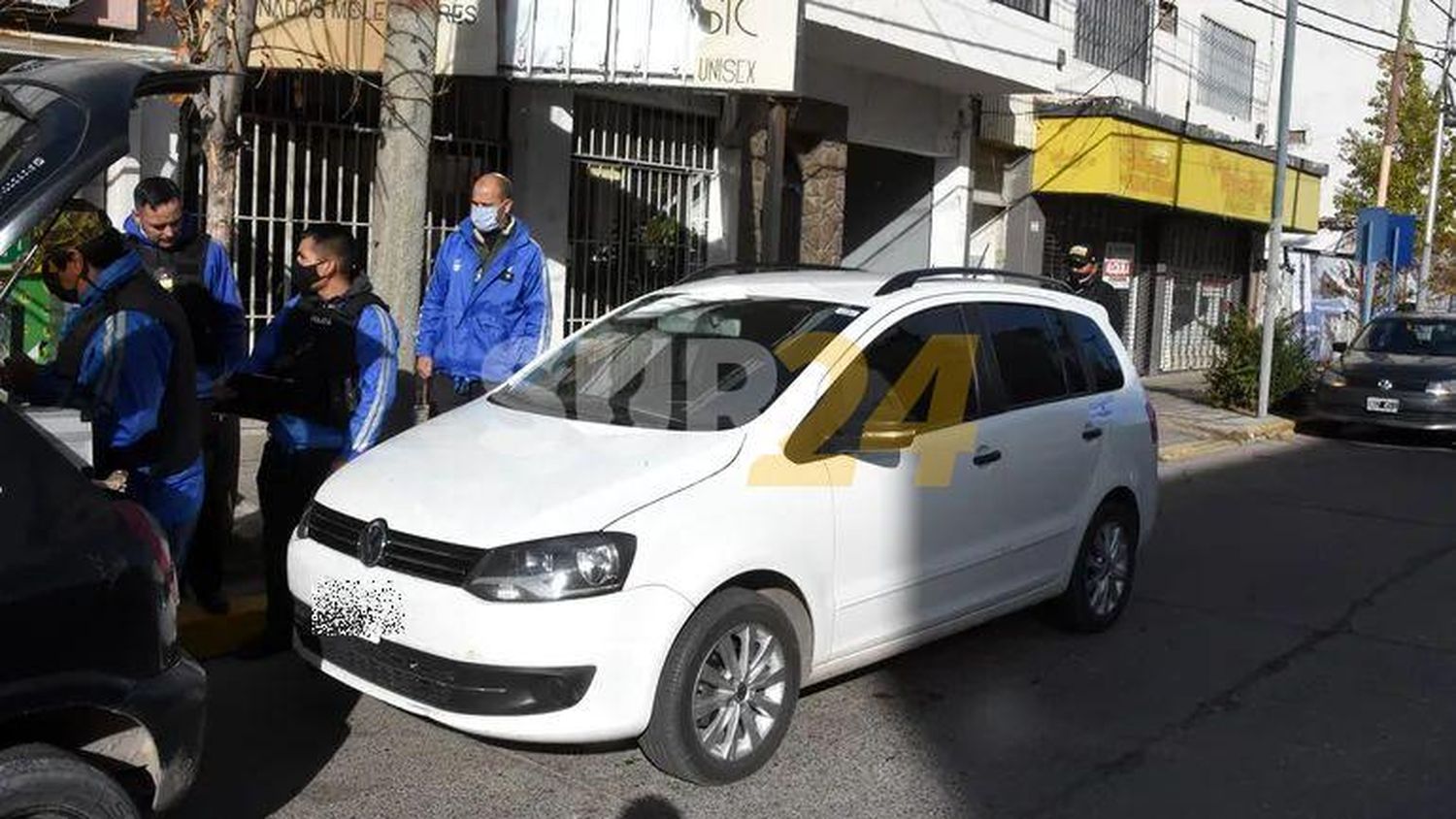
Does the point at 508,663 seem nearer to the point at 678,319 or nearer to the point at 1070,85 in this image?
the point at 678,319

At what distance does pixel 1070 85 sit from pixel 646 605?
1617 centimetres

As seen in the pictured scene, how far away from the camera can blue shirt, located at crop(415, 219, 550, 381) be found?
671 cm

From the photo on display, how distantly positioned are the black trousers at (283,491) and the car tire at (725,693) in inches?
75.2

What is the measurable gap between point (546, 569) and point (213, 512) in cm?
242

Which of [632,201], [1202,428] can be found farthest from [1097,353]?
[1202,428]

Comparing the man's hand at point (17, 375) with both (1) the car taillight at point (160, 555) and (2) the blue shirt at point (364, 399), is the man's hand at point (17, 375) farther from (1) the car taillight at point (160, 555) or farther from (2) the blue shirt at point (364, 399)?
(1) the car taillight at point (160, 555)

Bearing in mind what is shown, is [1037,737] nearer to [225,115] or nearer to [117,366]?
[117,366]

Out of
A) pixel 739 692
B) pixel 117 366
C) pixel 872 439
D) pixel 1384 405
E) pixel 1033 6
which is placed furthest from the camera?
pixel 1033 6

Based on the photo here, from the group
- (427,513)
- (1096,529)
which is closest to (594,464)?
(427,513)

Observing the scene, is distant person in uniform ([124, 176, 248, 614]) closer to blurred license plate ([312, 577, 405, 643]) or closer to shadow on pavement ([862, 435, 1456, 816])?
blurred license plate ([312, 577, 405, 643])

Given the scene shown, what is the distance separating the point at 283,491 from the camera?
5.56 m

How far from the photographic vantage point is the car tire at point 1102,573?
6.38 meters

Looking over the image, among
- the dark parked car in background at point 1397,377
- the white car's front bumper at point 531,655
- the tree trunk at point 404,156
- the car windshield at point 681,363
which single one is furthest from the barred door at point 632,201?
the white car's front bumper at point 531,655

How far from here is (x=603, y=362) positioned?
5594 millimetres
